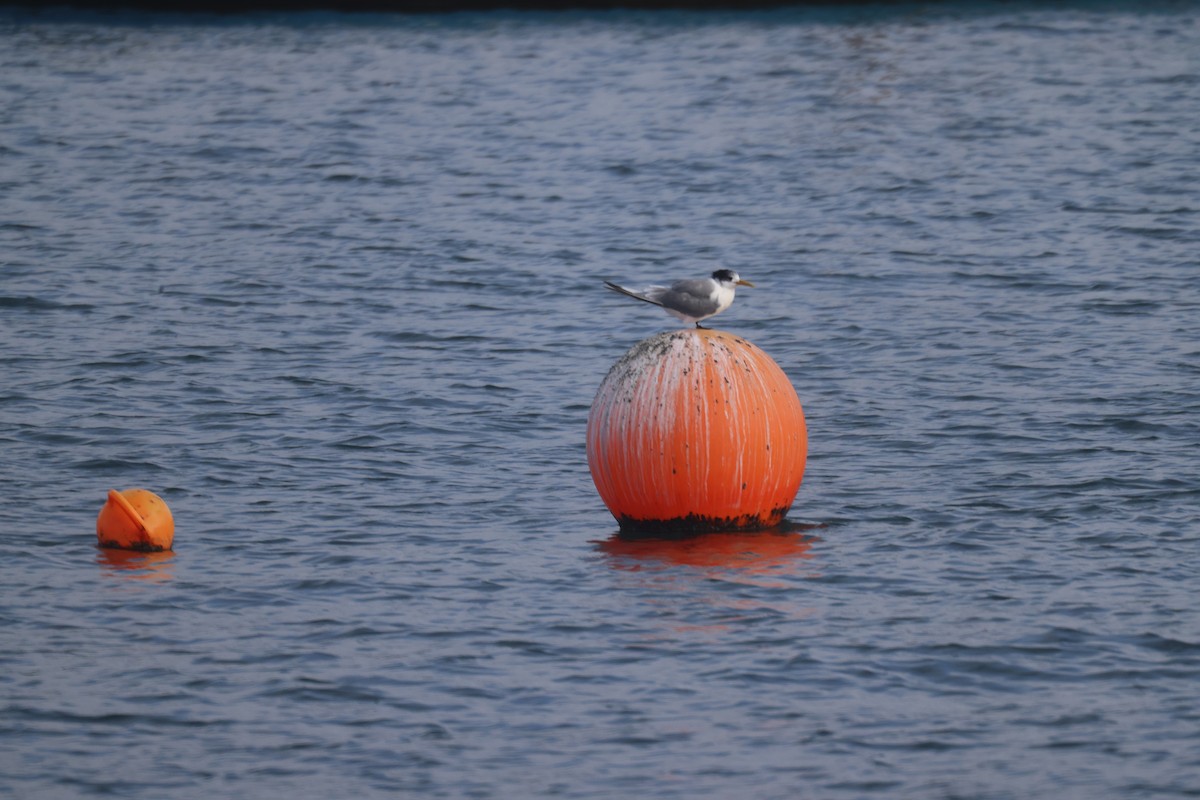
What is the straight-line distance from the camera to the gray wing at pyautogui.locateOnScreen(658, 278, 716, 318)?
12.9 metres

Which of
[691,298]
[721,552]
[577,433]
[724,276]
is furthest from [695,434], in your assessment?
[577,433]

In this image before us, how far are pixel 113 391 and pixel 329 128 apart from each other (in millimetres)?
17834

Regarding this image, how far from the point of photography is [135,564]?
41.3 ft

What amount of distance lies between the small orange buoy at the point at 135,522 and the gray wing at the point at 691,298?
13.1 ft

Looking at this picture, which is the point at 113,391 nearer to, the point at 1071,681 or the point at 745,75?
the point at 1071,681

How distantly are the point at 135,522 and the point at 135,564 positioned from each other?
303mm

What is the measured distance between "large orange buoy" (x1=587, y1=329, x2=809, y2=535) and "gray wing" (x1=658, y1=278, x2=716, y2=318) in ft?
0.85

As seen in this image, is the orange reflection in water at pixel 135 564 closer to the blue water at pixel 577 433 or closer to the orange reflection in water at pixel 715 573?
the blue water at pixel 577 433

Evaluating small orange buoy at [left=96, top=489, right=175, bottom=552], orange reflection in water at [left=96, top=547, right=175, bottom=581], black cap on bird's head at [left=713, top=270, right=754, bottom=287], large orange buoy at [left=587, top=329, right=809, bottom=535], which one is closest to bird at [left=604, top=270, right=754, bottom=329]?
black cap on bird's head at [left=713, top=270, right=754, bottom=287]

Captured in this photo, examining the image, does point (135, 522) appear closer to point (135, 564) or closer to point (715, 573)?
point (135, 564)

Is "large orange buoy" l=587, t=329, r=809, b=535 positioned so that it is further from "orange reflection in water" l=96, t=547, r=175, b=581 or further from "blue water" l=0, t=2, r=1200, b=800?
"orange reflection in water" l=96, t=547, r=175, b=581

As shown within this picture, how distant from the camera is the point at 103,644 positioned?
430 inches

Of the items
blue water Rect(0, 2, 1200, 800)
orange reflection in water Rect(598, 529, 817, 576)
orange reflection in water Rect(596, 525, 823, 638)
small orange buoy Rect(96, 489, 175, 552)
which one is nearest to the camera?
blue water Rect(0, 2, 1200, 800)

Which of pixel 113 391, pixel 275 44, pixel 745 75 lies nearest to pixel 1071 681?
pixel 113 391
